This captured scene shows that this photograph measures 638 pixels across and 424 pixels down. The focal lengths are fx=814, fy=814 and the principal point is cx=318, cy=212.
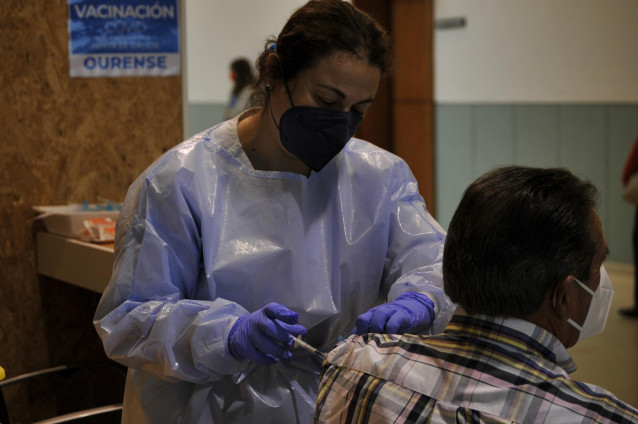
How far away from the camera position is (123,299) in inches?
65.1

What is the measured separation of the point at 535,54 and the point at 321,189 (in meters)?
4.17

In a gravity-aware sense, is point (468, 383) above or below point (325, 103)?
below

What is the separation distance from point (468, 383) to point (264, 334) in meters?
0.47

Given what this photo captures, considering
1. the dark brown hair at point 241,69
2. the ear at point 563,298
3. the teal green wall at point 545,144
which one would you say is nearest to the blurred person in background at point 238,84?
the dark brown hair at point 241,69

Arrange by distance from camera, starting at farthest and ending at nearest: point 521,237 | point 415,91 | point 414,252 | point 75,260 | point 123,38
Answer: point 415,91 < point 123,38 < point 75,260 < point 414,252 < point 521,237

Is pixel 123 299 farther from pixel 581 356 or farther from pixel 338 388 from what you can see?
pixel 581 356

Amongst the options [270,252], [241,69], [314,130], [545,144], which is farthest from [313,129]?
[545,144]

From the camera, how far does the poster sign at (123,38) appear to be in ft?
9.12

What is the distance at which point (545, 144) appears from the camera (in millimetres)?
5566

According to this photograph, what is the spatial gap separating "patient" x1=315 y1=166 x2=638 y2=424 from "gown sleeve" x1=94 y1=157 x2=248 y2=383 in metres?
0.41

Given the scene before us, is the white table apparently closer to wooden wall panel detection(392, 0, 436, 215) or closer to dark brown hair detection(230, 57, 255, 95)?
dark brown hair detection(230, 57, 255, 95)

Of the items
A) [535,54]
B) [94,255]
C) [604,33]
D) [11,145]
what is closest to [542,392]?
[94,255]

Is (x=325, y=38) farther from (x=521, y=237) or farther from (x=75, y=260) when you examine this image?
(x=75, y=260)

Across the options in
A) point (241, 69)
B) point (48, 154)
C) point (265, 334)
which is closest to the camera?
point (265, 334)
